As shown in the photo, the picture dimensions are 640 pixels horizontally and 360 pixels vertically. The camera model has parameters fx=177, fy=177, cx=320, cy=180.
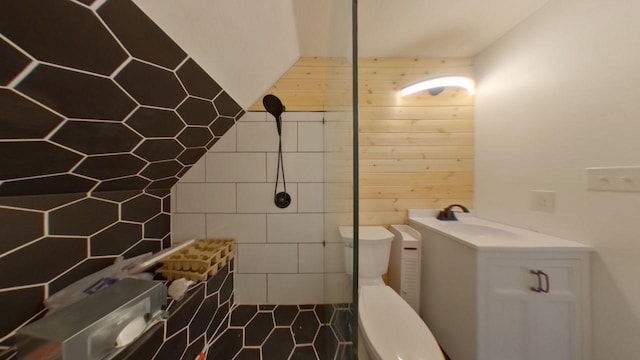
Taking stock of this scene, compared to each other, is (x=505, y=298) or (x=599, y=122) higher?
(x=599, y=122)

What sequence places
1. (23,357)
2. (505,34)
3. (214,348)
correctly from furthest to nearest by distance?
(505,34) < (214,348) < (23,357)

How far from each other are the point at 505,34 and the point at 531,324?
1.59m

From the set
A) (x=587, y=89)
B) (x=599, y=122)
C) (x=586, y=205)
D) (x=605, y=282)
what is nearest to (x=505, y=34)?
(x=587, y=89)

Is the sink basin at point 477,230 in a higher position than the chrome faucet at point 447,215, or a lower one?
lower

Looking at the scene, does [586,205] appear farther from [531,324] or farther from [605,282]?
[531,324]

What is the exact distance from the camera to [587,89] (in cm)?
79

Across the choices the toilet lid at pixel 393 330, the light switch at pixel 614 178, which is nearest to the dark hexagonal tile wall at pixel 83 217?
the toilet lid at pixel 393 330

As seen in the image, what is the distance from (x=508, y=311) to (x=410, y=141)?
1.02m

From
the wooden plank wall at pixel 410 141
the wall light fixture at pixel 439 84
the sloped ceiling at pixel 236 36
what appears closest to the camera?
the sloped ceiling at pixel 236 36

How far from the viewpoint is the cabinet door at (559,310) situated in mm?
778

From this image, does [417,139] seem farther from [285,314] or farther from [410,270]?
[285,314]

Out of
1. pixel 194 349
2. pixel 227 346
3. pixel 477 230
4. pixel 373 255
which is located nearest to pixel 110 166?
pixel 194 349

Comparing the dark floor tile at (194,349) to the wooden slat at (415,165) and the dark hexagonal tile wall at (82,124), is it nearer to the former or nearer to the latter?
the dark hexagonal tile wall at (82,124)

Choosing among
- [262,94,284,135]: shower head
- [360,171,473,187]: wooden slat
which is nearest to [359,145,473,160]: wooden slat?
[360,171,473,187]: wooden slat
